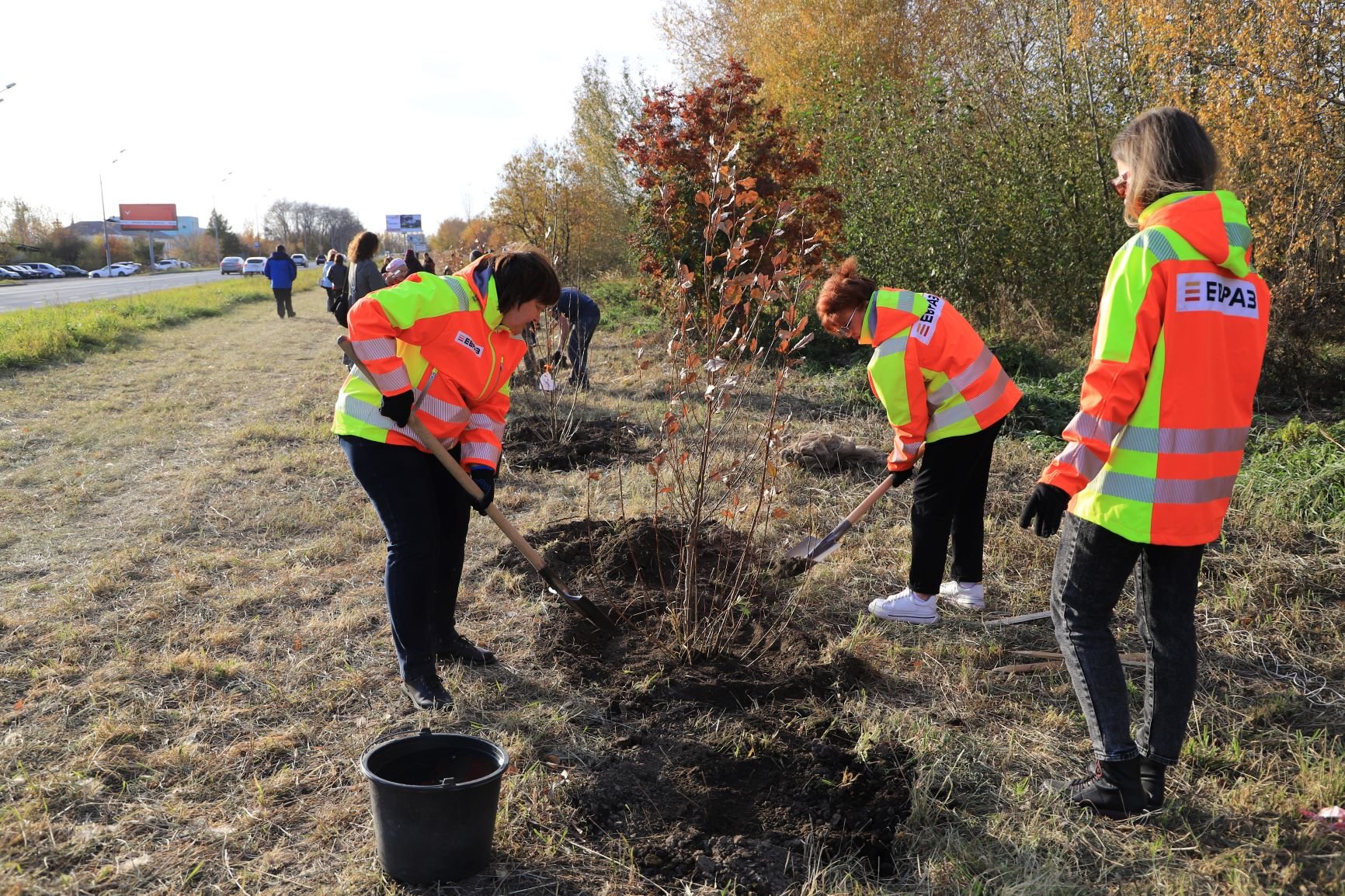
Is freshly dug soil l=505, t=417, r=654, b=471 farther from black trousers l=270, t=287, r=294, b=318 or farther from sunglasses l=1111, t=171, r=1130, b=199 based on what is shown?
black trousers l=270, t=287, r=294, b=318

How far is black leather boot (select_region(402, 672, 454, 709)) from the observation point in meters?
3.12

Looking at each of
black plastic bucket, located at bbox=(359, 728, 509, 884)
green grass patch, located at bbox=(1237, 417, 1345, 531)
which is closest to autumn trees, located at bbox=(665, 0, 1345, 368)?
green grass patch, located at bbox=(1237, 417, 1345, 531)

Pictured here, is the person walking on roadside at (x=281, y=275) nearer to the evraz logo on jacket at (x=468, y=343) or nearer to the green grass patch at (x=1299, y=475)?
the evraz logo on jacket at (x=468, y=343)

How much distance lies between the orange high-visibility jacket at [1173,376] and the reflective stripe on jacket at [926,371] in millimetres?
1296

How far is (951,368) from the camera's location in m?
3.60

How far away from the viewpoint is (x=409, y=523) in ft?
9.80

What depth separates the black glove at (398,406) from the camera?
2846mm

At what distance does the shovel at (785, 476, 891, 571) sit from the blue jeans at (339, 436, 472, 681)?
1660 millimetres

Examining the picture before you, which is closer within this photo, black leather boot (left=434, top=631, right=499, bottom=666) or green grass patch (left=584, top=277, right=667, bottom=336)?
black leather boot (left=434, top=631, right=499, bottom=666)

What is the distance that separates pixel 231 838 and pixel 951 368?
2.96 meters

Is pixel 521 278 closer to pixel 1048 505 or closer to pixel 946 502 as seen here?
pixel 1048 505

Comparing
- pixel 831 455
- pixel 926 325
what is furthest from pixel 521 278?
pixel 831 455

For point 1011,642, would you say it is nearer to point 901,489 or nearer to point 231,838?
point 901,489

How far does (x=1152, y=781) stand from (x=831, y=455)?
3552 mm
